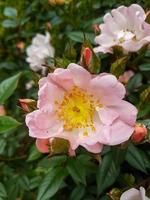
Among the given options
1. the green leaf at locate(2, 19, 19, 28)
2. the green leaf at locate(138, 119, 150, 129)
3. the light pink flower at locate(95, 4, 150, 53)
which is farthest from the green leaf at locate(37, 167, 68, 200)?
the green leaf at locate(2, 19, 19, 28)

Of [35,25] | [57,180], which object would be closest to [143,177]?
[57,180]

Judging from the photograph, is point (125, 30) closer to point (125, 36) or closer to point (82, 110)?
point (125, 36)

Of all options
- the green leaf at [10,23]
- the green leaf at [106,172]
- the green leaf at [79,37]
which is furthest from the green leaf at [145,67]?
the green leaf at [10,23]

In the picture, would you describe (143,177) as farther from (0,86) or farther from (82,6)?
(82,6)

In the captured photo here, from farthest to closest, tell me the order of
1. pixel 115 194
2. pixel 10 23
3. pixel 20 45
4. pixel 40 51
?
1. pixel 20 45
2. pixel 10 23
3. pixel 40 51
4. pixel 115 194

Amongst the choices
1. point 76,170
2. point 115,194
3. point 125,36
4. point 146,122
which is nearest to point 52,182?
point 76,170
